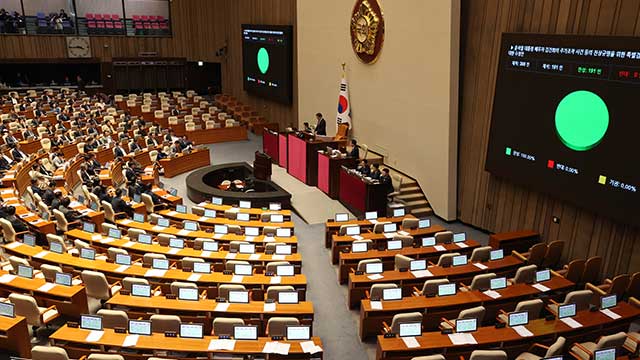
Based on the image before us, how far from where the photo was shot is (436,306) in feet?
25.5

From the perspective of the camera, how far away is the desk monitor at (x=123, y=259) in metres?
9.10

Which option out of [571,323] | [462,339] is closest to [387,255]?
[462,339]

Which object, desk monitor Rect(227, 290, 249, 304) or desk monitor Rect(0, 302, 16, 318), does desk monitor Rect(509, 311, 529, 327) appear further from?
desk monitor Rect(0, 302, 16, 318)

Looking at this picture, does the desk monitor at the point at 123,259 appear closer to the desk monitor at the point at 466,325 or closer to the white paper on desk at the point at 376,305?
the white paper on desk at the point at 376,305

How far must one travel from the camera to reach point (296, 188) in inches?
623

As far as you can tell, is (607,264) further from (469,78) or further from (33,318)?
(33,318)

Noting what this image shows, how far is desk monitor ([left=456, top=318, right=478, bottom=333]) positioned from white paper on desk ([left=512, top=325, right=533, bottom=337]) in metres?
0.55

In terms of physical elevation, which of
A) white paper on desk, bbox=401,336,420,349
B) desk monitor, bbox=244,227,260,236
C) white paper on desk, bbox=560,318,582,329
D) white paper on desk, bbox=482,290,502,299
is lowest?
desk monitor, bbox=244,227,260,236

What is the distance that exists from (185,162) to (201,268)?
969 centimetres

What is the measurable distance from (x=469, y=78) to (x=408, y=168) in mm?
3220

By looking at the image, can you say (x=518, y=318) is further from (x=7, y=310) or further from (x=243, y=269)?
(x=7, y=310)

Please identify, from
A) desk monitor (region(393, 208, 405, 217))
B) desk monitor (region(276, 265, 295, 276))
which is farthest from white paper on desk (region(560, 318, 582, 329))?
desk monitor (region(393, 208, 405, 217))

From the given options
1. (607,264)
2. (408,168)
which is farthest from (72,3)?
(607,264)

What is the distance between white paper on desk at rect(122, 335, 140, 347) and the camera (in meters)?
6.43
